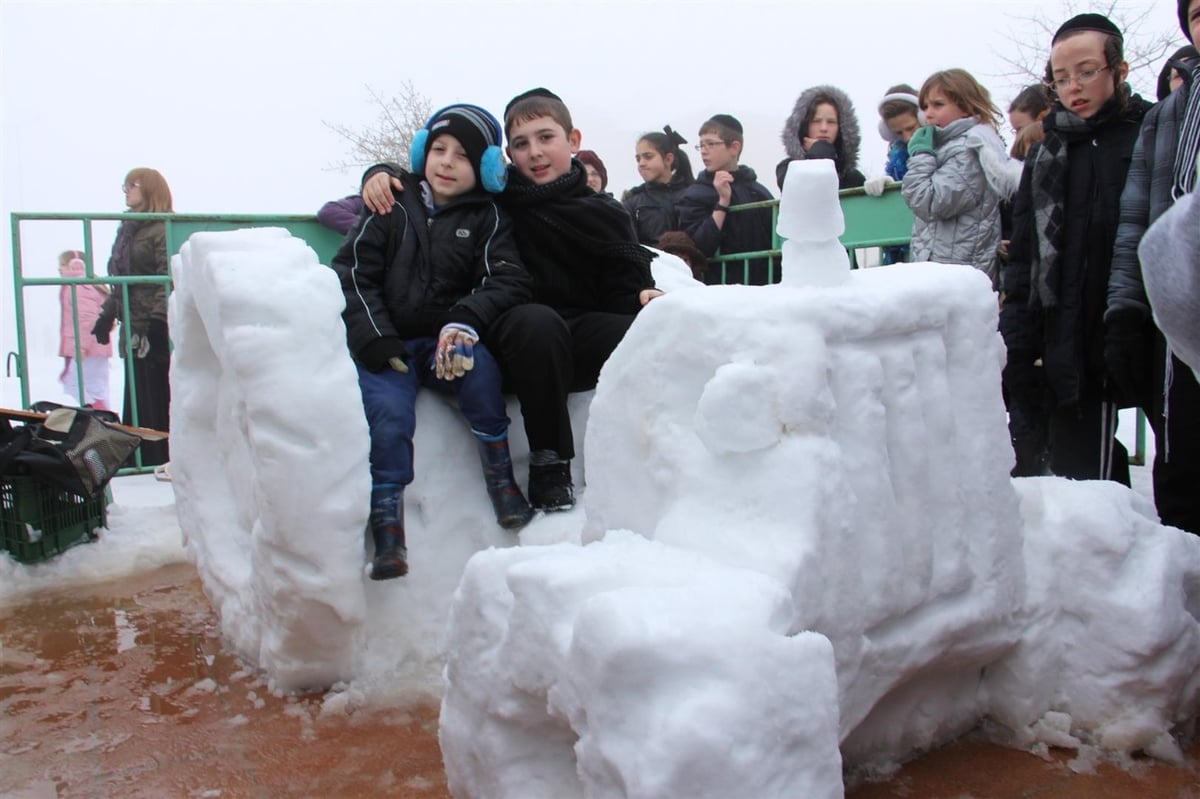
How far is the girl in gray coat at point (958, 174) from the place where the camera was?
405 centimetres

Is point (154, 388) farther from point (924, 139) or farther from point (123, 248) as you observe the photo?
point (924, 139)

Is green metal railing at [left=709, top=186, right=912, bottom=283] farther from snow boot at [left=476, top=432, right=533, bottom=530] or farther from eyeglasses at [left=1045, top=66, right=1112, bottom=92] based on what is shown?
snow boot at [left=476, top=432, right=533, bottom=530]

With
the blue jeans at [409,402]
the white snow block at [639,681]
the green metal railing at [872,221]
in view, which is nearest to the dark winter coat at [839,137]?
the green metal railing at [872,221]

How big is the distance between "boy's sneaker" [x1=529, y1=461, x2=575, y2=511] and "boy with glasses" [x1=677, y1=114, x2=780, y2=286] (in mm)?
3078

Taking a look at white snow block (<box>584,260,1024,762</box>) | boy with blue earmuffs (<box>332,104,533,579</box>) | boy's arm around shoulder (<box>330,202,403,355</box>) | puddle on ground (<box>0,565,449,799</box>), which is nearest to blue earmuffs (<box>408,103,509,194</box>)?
boy with blue earmuffs (<box>332,104,533,579</box>)

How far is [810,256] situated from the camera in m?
2.13

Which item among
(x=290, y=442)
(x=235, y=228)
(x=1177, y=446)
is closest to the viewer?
(x=290, y=442)

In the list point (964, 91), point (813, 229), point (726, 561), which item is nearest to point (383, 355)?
point (813, 229)

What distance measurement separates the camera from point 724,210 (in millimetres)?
5832

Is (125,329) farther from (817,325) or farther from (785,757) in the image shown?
(785,757)

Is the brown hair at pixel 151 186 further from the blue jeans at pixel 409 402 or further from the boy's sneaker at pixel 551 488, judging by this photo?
the boy's sneaker at pixel 551 488

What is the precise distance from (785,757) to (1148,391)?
6.64 ft

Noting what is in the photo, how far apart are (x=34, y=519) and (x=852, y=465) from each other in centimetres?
364

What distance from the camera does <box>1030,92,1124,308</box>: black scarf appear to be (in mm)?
3262
